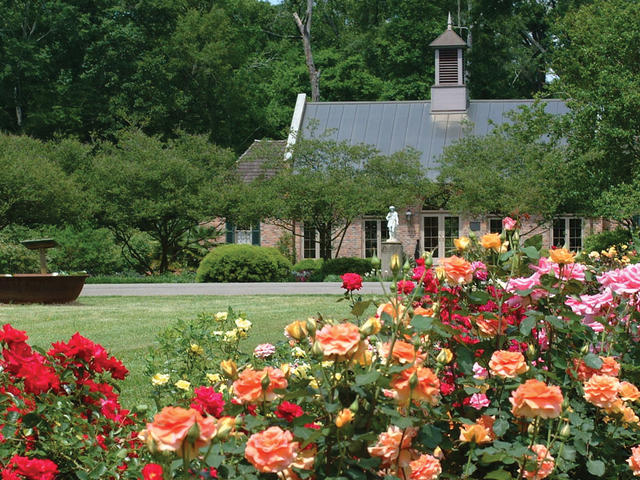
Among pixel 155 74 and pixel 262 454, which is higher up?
pixel 155 74

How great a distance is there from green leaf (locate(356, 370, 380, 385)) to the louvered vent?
99.8ft

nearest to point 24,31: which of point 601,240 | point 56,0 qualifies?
point 56,0

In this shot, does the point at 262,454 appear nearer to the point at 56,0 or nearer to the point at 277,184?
the point at 277,184

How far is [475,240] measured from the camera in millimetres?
3199

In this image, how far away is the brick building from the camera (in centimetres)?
2861

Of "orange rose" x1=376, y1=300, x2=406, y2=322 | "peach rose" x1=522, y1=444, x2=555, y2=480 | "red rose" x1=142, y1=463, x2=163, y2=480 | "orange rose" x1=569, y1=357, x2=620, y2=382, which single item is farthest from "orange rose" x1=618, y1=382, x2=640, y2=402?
"red rose" x1=142, y1=463, x2=163, y2=480

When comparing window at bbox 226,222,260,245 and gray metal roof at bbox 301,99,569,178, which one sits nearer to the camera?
gray metal roof at bbox 301,99,569,178

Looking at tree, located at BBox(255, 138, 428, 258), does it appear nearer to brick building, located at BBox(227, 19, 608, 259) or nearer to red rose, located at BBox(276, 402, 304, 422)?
brick building, located at BBox(227, 19, 608, 259)

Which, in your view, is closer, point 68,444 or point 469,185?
point 68,444

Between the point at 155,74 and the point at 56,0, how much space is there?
5260mm

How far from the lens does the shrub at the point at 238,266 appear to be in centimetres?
2231

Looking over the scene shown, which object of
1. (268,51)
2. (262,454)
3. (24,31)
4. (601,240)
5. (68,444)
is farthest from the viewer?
(268,51)

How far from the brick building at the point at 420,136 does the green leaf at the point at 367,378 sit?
24.7 meters

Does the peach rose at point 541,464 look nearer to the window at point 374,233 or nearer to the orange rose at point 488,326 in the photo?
the orange rose at point 488,326
